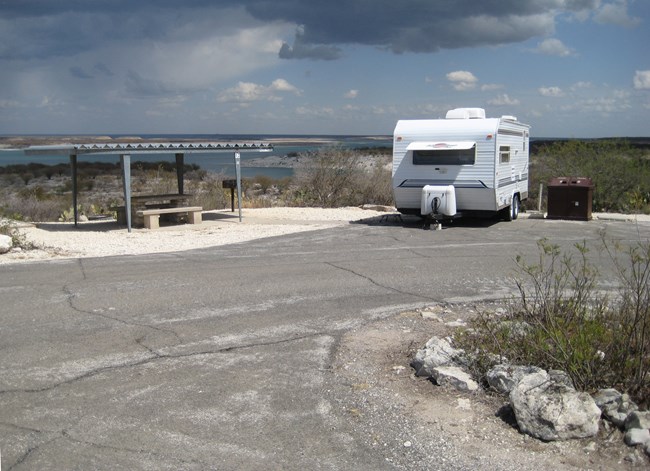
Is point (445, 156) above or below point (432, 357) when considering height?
above

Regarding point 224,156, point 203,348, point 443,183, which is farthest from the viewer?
point 224,156

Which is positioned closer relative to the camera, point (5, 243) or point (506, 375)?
point (506, 375)

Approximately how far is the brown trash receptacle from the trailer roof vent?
298 cm

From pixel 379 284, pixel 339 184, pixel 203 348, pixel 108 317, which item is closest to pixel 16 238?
pixel 108 317

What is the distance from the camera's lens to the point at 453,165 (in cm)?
1583

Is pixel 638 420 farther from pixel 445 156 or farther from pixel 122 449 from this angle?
pixel 445 156

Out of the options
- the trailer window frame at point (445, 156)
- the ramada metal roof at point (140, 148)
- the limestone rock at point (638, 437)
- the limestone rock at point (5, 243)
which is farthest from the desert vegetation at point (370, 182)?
the limestone rock at point (638, 437)

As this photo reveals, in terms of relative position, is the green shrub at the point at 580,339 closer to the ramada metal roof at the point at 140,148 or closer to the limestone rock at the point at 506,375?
the limestone rock at the point at 506,375

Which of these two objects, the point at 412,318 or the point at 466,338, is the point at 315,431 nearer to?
the point at 466,338

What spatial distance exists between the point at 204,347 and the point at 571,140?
65.0 ft

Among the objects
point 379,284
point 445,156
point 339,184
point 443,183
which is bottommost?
point 379,284

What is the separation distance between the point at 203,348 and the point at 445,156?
1070 centimetres

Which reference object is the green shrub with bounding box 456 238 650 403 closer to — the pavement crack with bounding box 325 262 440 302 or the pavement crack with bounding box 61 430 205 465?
the pavement crack with bounding box 325 262 440 302

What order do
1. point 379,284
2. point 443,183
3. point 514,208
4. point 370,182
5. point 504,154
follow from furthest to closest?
point 370,182
point 514,208
point 504,154
point 443,183
point 379,284
